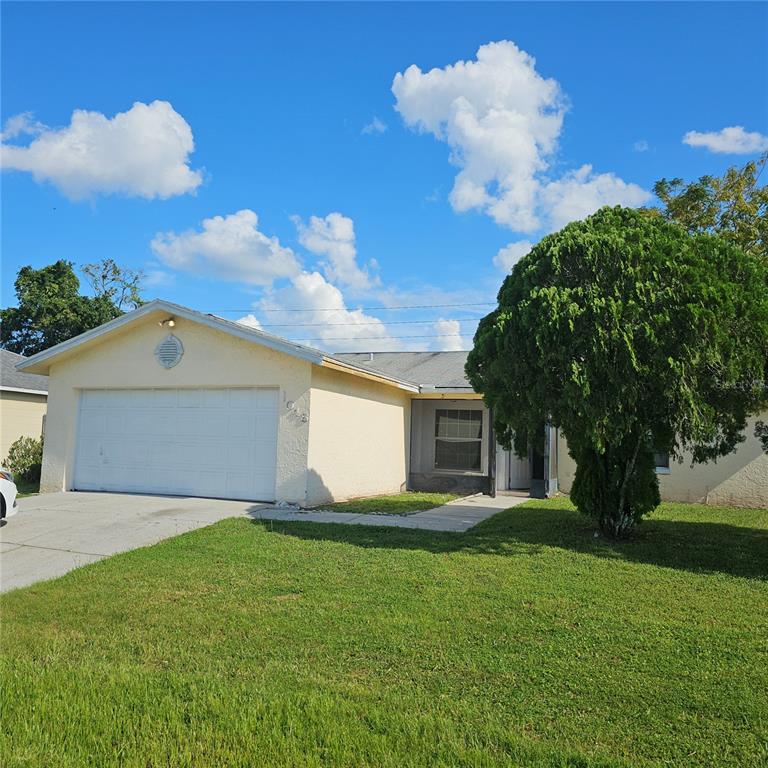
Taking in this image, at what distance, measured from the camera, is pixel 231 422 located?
38.9ft

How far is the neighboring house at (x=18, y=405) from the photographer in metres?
17.6

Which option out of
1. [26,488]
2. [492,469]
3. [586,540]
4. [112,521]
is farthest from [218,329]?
[586,540]

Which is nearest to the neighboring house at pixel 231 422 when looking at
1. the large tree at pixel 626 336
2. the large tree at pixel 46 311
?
the large tree at pixel 626 336

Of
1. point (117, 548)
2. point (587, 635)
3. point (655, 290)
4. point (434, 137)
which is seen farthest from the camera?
point (434, 137)

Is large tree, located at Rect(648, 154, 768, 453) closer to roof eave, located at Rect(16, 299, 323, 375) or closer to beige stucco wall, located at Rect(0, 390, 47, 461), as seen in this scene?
roof eave, located at Rect(16, 299, 323, 375)

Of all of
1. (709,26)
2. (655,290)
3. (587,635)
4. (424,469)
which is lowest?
(587,635)

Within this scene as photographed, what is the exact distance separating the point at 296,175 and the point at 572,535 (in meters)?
10.4

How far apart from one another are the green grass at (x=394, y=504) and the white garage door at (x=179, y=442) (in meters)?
1.57

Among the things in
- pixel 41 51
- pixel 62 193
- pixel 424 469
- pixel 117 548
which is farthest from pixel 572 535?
pixel 62 193

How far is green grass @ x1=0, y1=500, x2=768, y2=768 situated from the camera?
121 inches

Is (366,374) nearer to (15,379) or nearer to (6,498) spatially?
(6,498)

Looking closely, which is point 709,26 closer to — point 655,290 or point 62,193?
point 655,290

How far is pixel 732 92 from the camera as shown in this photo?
35.9 ft

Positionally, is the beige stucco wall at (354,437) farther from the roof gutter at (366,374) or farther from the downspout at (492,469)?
the downspout at (492,469)
